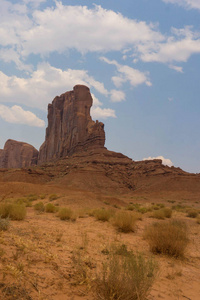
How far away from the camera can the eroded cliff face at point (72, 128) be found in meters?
88.4

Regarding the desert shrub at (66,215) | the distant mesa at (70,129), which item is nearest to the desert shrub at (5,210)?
the desert shrub at (66,215)

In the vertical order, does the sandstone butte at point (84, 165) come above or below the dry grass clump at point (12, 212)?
above

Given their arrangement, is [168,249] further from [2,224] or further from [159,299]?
[2,224]

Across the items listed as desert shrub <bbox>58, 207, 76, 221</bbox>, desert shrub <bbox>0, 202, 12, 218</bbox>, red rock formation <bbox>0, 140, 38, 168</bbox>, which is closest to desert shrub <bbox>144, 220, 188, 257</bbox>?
desert shrub <bbox>58, 207, 76, 221</bbox>

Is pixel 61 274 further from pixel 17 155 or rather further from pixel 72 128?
pixel 17 155

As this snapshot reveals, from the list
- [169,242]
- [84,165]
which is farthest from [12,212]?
[84,165]

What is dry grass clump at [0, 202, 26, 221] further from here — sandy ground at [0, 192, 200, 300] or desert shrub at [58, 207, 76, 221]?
sandy ground at [0, 192, 200, 300]

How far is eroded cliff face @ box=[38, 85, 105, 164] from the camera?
290 feet

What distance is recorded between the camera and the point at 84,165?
66.0 meters

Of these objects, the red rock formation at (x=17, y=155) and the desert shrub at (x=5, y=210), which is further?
the red rock formation at (x=17, y=155)

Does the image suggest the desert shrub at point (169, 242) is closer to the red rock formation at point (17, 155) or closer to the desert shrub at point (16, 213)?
the desert shrub at point (16, 213)

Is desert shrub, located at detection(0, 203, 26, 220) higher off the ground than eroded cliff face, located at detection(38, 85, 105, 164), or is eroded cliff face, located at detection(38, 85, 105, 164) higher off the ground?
eroded cliff face, located at detection(38, 85, 105, 164)

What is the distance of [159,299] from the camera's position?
385 cm

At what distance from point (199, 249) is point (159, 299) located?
18.0 ft
